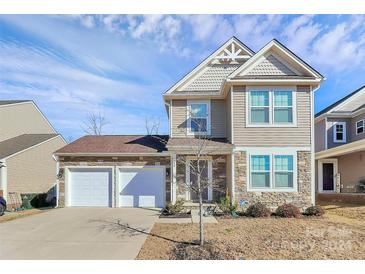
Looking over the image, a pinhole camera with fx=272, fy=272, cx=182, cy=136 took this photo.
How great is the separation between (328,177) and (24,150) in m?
20.7

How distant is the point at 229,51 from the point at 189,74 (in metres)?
2.74

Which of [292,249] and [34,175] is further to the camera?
[34,175]

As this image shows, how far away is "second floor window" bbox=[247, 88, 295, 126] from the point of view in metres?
12.3

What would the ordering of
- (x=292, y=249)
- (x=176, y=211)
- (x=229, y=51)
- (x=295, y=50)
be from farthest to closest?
1. (x=229, y=51)
2. (x=295, y=50)
3. (x=176, y=211)
4. (x=292, y=249)

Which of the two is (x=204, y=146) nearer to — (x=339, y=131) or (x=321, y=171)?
(x=321, y=171)

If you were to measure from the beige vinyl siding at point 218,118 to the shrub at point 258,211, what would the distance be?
4.35 meters

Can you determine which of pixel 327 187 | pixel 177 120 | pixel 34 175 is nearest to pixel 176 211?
pixel 177 120

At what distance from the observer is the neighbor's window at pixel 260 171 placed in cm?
1216

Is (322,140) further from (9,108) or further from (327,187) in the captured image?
(9,108)

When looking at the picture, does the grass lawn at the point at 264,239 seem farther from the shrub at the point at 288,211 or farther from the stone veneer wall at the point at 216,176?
the stone veneer wall at the point at 216,176

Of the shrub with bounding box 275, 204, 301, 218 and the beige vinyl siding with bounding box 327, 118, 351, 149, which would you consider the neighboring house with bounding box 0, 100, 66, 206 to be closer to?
the shrub with bounding box 275, 204, 301, 218

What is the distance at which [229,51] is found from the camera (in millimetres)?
15242

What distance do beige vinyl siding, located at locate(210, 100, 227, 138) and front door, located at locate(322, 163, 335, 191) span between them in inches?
392

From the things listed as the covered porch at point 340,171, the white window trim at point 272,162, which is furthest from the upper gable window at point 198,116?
the covered porch at point 340,171
